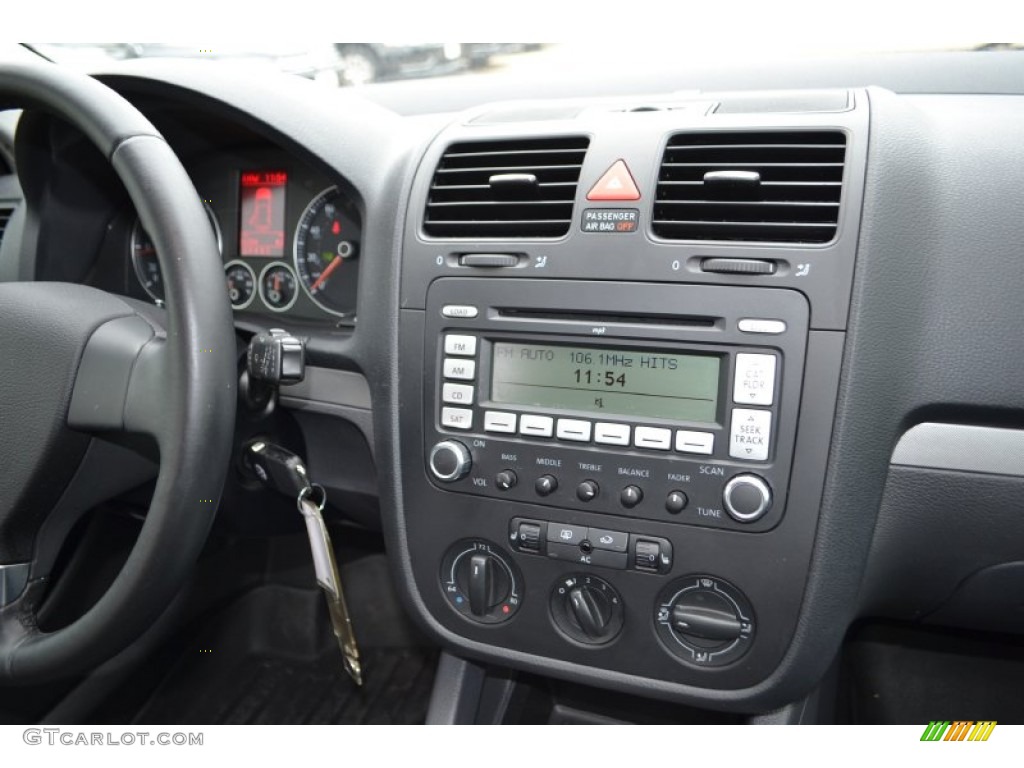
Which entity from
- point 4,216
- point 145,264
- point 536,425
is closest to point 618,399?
point 536,425

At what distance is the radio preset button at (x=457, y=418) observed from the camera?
1.14 meters

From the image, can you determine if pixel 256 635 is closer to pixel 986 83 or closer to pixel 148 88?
pixel 148 88

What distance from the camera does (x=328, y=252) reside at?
4.58ft

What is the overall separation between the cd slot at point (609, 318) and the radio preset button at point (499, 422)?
122 mm

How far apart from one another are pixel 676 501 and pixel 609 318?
234mm

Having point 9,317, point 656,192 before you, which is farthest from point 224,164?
point 656,192

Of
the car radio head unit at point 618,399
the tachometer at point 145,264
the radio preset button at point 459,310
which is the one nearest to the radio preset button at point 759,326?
the car radio head unit at point 618,399

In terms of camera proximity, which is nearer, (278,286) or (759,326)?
(759,326)

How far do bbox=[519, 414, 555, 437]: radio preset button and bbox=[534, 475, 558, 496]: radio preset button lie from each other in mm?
55

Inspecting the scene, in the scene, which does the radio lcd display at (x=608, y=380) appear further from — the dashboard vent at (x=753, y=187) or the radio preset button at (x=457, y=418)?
the dashboard vent at (x=753, y=187)

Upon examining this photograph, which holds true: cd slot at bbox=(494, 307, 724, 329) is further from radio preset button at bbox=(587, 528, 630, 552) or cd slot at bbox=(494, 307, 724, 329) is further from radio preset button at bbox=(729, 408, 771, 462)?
radio preset button at bbox=(587, 528, 630, 552)
